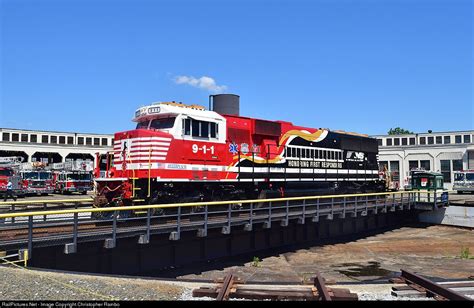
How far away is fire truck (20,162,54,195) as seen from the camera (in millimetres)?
40906

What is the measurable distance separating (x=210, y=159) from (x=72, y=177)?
3300 cm

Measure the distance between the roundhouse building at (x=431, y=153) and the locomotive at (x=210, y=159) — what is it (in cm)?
4873

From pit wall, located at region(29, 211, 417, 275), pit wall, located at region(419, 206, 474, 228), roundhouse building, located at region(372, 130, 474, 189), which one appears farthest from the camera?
roundhouse building, located at region(372, 130, 474, 189)

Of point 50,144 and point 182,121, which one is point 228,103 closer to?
point 182,121

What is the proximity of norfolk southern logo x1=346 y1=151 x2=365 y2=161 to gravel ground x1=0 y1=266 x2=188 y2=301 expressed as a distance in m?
19.2

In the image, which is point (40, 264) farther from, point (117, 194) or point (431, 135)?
point (431, 135)

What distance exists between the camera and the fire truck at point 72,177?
44406 mm

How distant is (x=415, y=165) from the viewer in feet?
228

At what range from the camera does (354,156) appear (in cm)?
2661

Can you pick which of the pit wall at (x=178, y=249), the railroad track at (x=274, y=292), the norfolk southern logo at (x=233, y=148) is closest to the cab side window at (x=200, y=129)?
the norfolk southern logo at (x=233, y=148)

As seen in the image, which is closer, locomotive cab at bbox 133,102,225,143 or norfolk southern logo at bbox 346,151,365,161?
locomotive cab at bbox 133,102,225,143

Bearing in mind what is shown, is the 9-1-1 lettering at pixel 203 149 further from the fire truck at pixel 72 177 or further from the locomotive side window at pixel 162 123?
the fire truck at pixel 72 177
